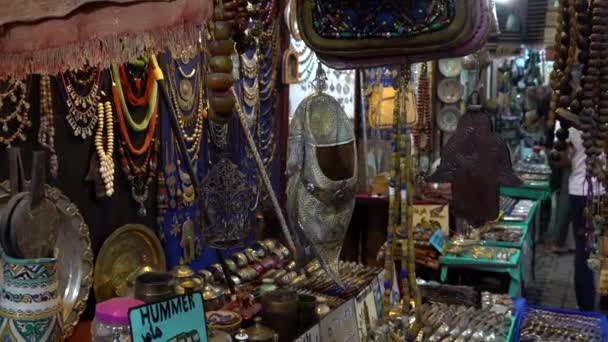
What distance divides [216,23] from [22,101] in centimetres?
94

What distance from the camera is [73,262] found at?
2.10m

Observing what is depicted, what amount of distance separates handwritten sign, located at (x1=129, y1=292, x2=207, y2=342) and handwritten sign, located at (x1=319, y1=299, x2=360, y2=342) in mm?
→ 830

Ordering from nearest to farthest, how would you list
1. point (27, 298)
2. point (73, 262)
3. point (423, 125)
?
point (27, 298) < point (73, 262) < point (423, 125)

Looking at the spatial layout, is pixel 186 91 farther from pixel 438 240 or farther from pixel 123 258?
pixel 438 240

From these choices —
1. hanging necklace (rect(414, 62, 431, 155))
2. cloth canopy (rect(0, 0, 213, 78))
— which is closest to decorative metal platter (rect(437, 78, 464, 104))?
hanging necklace (rect(414, 62, 431, 155))

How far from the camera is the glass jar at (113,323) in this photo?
152 cm

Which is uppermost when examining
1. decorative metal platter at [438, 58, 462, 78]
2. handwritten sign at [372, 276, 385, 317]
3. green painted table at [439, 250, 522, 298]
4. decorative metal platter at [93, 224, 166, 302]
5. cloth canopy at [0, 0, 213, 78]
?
decorative metal platter at [438, 58, 462, 78]

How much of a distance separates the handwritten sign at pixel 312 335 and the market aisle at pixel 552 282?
3.16 m

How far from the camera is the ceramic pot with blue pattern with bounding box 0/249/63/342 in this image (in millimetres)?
1200

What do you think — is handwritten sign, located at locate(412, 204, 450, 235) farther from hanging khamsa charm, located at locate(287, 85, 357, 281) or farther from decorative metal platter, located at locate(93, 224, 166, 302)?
hanging khamsa charm, located at locate(287, 85, 357, 281)

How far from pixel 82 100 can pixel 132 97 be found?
0.89ft

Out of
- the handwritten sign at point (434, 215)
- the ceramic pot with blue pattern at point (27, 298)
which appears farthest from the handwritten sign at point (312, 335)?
the handwritten sign at point (434, 215)

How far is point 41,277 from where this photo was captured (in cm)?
121

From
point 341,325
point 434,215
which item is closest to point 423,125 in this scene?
point 434,215
